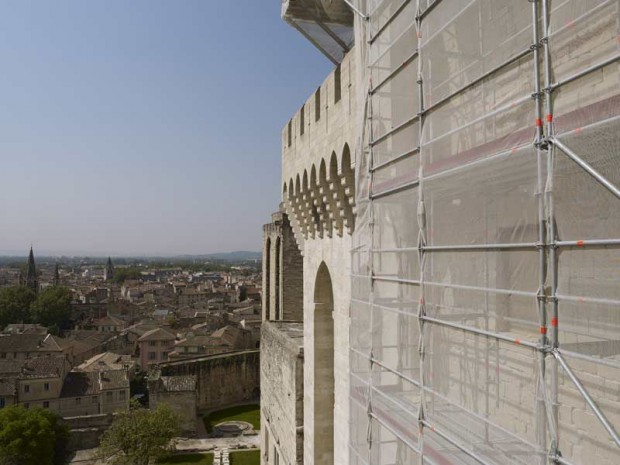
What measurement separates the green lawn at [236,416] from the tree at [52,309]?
122 ft

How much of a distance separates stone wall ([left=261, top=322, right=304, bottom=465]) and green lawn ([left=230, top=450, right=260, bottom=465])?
6192mm

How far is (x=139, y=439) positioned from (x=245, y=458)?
13.3 feet

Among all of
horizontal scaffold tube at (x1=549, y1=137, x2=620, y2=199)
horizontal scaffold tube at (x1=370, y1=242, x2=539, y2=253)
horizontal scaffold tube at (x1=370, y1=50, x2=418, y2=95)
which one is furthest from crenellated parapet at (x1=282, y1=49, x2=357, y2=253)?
horizontal scaffold tube at (x1=549, y1=137, x2=620, y2=199)

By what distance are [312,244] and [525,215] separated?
4.91m

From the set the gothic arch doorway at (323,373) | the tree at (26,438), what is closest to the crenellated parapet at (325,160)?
the gothic arch doorway at (323,373)

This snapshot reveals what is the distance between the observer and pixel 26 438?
2012 cm

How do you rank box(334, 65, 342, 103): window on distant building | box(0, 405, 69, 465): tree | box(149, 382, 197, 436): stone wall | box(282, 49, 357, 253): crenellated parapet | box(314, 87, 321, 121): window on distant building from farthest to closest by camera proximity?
1. box(149, 382, 197, 436): stone wall
2. box(0, 405, 69, 465): tree
3. box(314, 87, 321, 121): window on distant building
4. box(334, 65, 342, 103): window on distant building
5. box(282, 49, 357, 253): crenellated parapet

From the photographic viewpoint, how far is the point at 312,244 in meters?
7.55

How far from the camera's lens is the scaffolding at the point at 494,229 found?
234cm

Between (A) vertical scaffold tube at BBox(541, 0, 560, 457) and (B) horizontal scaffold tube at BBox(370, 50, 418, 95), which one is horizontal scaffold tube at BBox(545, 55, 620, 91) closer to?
(A) vertical scaffold tube at BBox(541, 0, 560, 457)

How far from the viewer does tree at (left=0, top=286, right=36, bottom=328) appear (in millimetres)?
57781

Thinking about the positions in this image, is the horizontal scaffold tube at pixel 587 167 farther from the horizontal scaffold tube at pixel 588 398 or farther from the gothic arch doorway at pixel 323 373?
the gothic arch doorway at pixel 323 373

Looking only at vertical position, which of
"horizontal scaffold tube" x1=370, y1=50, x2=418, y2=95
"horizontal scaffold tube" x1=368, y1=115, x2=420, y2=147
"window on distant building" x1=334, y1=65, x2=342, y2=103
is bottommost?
"horizontal scaffold tube" x1=368, y1=115, x2=420, y2=147

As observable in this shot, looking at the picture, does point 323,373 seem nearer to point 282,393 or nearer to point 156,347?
point 282,393
